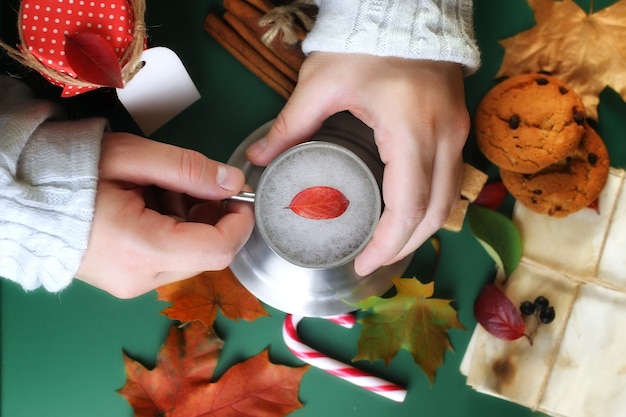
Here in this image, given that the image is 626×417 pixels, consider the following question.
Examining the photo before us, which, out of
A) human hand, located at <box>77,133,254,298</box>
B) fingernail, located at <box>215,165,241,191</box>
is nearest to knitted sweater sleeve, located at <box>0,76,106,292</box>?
human hand, located at <box>77,133,254,298</box>

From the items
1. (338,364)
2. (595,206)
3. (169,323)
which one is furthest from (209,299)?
(595,206)

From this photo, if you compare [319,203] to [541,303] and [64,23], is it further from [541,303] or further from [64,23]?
[541,303]

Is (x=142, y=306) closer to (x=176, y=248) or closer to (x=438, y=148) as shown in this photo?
(x=176, y=248)

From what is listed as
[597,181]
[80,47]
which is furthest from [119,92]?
[597,181]

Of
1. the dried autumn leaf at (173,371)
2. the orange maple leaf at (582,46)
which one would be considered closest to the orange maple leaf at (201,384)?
the dried autumn leaf at (173,371)

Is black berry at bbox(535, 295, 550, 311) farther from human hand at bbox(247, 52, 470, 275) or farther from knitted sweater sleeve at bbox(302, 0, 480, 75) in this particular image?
Result: knitted sweater sleeve at bbox(302, 0, 480, 75)

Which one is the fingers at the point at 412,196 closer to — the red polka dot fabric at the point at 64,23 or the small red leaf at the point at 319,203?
the small red leaf at the point at 319,203
